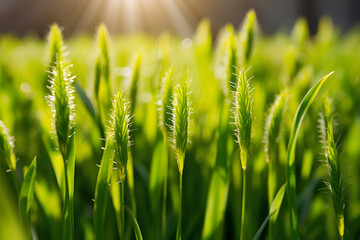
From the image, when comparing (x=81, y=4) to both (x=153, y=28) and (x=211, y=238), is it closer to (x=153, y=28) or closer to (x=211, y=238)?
(x=153, y=28)

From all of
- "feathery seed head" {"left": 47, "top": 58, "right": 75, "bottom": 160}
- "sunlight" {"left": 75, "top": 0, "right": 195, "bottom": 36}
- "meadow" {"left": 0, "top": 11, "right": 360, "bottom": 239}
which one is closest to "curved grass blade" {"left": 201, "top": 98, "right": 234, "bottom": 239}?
"meadow" {"left": 0, "top": 11, "right": 360, "bottom": 239}

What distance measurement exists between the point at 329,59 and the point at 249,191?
41.2 inches

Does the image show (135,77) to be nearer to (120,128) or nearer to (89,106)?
(89,106)

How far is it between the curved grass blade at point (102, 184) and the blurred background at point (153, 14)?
5.68 metres

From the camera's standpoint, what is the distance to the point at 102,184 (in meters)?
0.40

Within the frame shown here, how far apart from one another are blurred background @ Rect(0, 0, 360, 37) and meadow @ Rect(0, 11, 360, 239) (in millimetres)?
5358

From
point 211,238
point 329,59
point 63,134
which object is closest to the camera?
point 63,134

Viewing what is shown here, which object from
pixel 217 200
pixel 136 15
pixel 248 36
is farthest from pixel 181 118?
pixel 136 15

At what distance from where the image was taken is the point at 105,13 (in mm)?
5547

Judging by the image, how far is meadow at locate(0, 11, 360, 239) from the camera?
1.20ft

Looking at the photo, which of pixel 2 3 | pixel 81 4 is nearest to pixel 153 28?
pixel 81 4

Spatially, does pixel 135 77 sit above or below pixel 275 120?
above

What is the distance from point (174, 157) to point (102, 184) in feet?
0.88

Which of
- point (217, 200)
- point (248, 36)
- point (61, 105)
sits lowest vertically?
point (217, 200)
